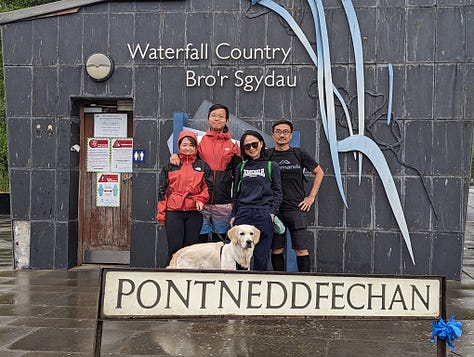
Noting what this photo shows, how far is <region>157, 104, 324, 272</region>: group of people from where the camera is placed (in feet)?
21.7

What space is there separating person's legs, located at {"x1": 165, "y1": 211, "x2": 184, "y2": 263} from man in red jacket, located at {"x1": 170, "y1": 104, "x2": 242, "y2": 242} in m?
0.31

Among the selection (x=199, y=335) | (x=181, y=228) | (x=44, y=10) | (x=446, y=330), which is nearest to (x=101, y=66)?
(x=44, y=10)

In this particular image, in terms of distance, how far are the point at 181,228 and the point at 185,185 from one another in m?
0.49

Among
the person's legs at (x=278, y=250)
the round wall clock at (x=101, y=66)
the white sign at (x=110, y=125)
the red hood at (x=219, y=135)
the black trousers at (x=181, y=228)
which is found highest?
the round wall clock at (x=101, y=66)

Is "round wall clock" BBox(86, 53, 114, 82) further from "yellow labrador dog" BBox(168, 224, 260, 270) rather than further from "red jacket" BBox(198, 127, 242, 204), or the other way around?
"yellow labrador dog" BBox(168, 224, 260, 270)

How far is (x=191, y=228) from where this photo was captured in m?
7.02

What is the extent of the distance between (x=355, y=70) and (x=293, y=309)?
479 cm

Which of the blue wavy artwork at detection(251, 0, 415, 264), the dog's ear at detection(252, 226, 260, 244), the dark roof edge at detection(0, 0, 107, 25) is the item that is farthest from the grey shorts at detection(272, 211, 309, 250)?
the dark roof edge at detection(0, 0, 107, 25)

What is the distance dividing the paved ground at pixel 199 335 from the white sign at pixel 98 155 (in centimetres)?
263

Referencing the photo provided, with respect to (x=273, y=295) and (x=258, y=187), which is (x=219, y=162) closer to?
(x=258, y=187)

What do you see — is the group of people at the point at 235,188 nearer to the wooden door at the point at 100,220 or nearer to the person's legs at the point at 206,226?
the person's legs at the point at 206,226

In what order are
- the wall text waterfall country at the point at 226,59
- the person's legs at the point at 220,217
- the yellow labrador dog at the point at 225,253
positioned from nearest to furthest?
the yellow labrador dog at the point at 225,253
the person's legs at the point at 220,217
the wall text waterfall country at the point at 226,59

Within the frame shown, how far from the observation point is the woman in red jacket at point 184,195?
6910 millimetres

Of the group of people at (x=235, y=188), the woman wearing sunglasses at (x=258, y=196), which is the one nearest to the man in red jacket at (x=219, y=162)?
the group of people at (x=235, y=188)
